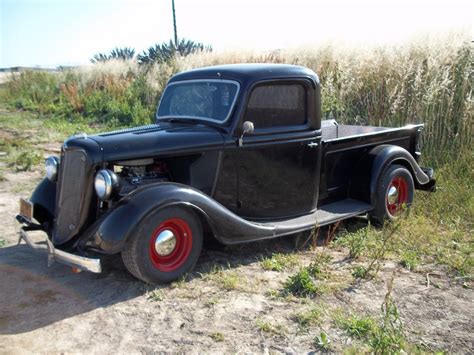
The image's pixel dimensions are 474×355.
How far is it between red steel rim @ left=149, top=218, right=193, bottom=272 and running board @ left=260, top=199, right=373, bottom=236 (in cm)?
76

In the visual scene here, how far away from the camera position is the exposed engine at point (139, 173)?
3.72m

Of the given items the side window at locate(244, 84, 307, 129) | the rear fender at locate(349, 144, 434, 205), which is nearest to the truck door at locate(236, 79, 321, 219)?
the side window at locate(244, 84, 307, 129)

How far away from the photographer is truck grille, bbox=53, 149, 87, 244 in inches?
142

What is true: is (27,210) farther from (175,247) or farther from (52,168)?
(175,247)

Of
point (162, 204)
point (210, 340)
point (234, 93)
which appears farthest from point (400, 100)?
point (210, 340)

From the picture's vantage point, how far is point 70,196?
3.69 meters

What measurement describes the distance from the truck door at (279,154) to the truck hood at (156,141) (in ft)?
0.99

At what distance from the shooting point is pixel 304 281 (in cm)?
349

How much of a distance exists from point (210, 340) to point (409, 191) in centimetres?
317

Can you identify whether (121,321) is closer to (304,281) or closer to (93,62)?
(304,281)

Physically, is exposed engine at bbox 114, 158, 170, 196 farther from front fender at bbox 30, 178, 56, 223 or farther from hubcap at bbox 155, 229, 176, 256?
front fender at bbox 30, 178, 56, 223

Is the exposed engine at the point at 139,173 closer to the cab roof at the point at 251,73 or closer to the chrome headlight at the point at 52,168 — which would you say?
the chrome headlight at the point at 52,168

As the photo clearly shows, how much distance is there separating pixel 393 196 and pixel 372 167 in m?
0.48

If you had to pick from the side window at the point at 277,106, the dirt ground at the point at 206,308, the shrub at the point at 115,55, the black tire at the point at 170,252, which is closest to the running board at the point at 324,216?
the dirt ground at the point at 206,308
